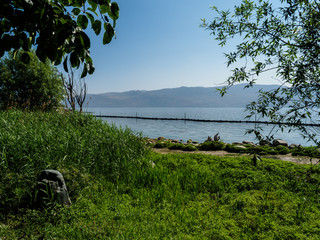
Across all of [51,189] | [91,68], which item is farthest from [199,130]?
[91,68]

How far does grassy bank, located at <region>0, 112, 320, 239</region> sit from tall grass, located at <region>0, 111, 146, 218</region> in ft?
0.06

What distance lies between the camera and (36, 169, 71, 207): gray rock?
12.5ft

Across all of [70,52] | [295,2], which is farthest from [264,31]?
[70,52]

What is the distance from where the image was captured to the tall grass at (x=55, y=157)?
12.9ft

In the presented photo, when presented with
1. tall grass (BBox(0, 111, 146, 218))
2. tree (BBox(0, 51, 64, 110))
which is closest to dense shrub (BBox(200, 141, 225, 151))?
tall grass (BBox(0, 111, 146, 218))

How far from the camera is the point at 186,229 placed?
346cm

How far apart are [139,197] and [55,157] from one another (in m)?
2.09

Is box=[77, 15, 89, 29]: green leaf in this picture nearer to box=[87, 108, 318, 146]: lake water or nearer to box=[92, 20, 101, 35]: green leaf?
box=[92, 20, 101, 35]: green leaf

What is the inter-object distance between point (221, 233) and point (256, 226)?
78 centimetres

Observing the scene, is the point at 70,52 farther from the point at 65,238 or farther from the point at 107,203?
the point at 107,203

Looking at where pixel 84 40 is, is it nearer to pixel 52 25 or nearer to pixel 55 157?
pixel 52 25

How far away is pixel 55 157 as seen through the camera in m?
4.84

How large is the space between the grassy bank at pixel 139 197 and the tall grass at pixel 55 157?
0.7 inches

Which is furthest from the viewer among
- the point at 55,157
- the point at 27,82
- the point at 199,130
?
the point at 199,130
